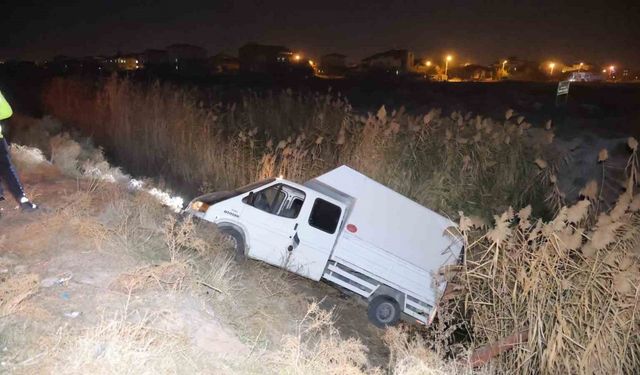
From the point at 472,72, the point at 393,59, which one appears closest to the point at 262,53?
the point at 393,59

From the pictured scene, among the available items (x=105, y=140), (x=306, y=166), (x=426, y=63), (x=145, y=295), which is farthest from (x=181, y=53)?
(x=145, y=295)

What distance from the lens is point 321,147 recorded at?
44.0 feet

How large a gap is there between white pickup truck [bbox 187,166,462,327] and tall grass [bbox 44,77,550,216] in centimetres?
283

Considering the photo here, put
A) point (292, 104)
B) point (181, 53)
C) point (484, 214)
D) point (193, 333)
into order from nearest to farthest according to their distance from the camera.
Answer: point (193, 333), point (484, 214), point (292, 104), point (181, 53)

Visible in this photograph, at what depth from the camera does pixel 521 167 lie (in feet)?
41.1

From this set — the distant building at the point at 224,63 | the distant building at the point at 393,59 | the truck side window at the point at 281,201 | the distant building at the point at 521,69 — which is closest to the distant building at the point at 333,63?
the distant building at the point at 393,59

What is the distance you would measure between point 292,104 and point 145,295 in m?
13.2

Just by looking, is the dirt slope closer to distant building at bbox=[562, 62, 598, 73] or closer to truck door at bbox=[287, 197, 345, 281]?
truck door at bbox=[287, 197, 345, 281]

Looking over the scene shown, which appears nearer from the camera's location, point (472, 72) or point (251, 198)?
point (251, 198)

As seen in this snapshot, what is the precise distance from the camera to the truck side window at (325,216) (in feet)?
28.6

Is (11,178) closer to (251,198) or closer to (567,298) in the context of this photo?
(251,198)

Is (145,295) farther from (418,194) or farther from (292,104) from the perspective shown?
(292,104)

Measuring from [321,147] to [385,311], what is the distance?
19.0 feet

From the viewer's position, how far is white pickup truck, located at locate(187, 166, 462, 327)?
8.70m
